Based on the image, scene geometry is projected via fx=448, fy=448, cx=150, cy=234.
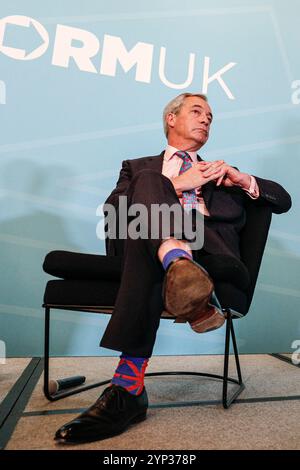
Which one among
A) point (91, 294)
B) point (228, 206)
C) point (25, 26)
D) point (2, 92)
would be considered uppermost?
point (25, 26)

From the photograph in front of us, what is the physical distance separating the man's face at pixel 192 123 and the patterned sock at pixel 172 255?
33.8 inches

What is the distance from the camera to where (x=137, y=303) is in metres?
1.18

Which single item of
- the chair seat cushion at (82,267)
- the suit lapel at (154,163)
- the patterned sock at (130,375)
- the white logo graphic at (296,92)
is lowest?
the patterned sock at (130,375)

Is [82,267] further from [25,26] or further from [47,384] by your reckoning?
[25,26]

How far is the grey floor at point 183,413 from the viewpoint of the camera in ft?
3.55

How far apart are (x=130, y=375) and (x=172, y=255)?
0.35 m

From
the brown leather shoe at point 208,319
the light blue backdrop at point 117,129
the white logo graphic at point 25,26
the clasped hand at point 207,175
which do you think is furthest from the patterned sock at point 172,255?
the white logo graphic at point 25,26

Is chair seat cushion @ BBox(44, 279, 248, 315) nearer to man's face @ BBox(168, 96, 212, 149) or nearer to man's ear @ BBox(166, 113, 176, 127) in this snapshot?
man's face @ BBox(168, 96, 212, 149)

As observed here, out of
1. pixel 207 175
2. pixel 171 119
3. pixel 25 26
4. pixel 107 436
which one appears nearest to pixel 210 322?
pixel 107 436

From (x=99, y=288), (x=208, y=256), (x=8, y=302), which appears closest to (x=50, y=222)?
(x=8, y=302)

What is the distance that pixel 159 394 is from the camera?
1602 mm

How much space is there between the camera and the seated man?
3.43ft

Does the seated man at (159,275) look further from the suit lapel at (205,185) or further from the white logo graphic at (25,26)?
the white logo graphic at (25,26)

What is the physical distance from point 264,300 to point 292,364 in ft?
1.47
